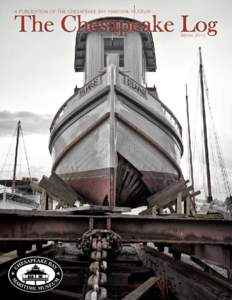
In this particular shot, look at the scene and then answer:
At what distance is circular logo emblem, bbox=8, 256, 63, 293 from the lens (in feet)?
7.27

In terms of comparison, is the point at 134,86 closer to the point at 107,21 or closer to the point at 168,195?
the point at 168,195

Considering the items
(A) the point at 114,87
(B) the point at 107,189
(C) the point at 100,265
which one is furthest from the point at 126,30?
(C) the point at 100,265

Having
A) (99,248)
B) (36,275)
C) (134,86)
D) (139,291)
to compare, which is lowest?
(139,291)

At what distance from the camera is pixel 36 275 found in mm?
2250

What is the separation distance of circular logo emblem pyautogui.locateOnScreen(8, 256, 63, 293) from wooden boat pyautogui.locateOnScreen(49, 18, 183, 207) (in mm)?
2570

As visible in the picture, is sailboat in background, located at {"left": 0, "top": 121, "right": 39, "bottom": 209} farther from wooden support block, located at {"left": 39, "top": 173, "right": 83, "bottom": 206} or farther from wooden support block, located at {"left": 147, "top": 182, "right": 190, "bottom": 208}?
wooden support block, located at {"left": 147, "top": 182, "right": 190, "bottom": 208}

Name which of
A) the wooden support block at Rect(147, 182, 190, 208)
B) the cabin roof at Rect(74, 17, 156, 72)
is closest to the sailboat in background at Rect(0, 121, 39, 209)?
the cabin roof at Rect(74, 17, 156, 72)

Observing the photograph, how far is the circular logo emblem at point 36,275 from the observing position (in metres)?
2.21

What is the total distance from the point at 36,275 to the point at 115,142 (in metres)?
3.35

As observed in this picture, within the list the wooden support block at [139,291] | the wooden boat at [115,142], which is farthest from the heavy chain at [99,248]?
the wooden boat at [115,142]

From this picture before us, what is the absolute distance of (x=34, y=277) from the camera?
2232 mm

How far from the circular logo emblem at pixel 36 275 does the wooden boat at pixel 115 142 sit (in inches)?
101

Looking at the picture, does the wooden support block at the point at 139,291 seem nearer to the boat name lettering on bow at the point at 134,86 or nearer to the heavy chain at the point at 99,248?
the heavy chain at the point at 99,248

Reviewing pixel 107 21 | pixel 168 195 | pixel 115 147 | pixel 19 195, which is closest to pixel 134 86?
pixel 115 147
